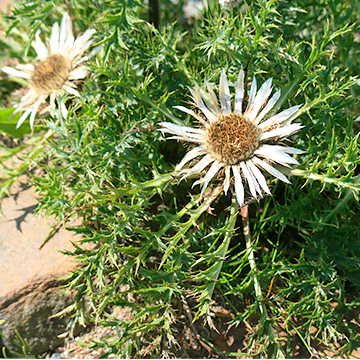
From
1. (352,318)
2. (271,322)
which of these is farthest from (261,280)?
(352,318)

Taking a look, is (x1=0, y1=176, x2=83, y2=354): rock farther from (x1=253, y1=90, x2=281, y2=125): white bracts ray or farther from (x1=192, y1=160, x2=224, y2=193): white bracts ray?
(x1=253, y1=90, x2=281, y2=125): white bracts ray

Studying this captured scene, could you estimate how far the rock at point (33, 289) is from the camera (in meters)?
2.26

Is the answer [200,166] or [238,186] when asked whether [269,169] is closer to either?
[238,186]

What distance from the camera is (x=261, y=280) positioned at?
2141 mm

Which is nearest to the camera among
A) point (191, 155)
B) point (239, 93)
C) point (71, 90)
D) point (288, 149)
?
point (288, 149)

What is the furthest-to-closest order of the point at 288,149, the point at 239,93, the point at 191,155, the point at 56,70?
the point at 56,70
the point at 239,93
the point at 191,155
the point at 288,149

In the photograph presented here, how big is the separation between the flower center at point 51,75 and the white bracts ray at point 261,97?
51.4 inches

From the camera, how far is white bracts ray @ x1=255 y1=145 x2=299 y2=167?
186 cm

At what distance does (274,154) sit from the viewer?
6.26 ft

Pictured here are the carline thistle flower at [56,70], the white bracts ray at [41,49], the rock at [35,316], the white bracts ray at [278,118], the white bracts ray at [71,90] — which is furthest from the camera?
the white bracts ray at [41,49]

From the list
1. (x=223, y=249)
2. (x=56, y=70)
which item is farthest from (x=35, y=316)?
(x=56, y=70)

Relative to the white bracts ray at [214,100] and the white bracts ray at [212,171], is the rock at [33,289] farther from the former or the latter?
the white bracts ray at [214,100]

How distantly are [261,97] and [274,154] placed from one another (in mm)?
322

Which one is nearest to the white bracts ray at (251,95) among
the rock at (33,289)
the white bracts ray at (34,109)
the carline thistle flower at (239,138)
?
the carline thistle flower at (239,138)
